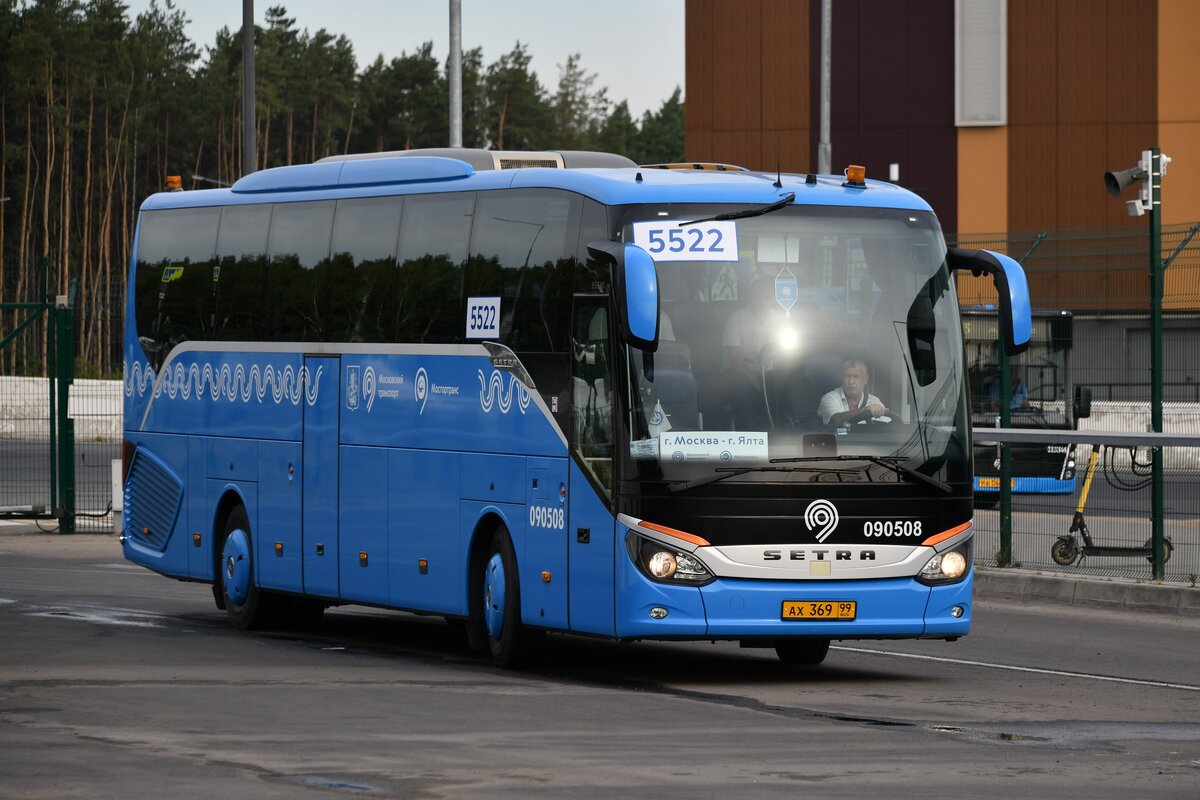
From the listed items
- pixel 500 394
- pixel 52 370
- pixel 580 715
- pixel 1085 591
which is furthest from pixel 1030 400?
pixel 580 715

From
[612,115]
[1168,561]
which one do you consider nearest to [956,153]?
[1168,561]

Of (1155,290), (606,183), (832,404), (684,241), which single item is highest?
(606,183)

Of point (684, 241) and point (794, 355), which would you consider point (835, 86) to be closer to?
point (684, 241)

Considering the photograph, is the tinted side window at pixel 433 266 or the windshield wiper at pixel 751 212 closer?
the windshield wiper at pixel 751 212

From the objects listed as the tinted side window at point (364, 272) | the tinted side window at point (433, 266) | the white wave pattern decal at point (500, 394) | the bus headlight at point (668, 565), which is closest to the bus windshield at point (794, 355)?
the bus headlight at point (668, 565)

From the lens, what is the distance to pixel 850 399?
43.3 ft

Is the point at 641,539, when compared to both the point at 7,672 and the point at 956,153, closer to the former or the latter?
the point at 7,672

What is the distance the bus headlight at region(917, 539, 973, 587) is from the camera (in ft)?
43.9

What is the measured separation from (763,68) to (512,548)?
154ft

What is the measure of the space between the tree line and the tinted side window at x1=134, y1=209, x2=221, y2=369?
5918 centimetres

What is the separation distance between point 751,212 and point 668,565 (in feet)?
7.33

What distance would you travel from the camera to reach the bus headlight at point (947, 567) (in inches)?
526

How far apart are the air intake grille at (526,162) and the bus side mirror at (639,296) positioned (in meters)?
2.99

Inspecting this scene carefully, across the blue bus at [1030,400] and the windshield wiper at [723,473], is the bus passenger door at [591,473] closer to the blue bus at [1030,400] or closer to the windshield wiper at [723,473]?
the windshield wiper at [723,473]
